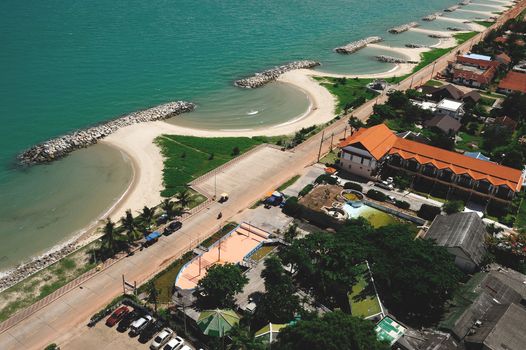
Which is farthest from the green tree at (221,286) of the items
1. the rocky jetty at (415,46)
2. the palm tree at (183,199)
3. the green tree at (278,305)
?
the rocky jetty at (415,46)

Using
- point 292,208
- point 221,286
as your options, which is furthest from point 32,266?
point 292,208

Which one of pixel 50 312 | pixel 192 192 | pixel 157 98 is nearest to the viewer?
pixel 50 312

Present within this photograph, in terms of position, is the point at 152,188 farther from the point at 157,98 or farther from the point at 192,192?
the point at 157,98

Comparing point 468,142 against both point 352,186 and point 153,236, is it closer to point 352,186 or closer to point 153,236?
point 352,186

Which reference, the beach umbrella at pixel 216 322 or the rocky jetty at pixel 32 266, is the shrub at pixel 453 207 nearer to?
the beach umbrella at pixel 216 322

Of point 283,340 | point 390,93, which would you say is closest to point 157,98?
point 390,93

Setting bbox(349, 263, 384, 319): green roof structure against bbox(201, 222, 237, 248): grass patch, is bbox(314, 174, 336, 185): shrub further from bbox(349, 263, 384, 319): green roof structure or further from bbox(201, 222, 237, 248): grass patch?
bbox(349, 263, 384, 319): green roof structure
